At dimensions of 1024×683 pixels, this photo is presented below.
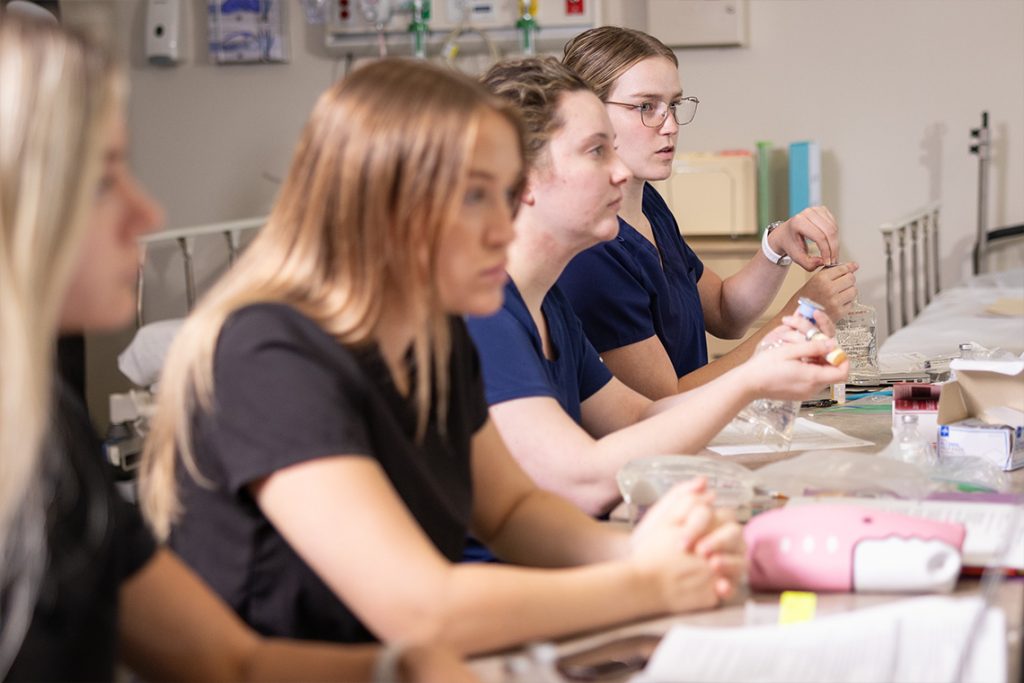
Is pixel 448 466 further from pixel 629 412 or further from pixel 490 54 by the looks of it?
pixel 490 54

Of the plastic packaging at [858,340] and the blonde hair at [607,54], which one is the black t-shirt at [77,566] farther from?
the plastic packaging at [858,340]

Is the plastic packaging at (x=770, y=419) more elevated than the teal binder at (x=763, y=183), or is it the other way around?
the teal binder at (x=763, y=183)

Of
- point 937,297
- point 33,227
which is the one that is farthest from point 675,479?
point 937,297

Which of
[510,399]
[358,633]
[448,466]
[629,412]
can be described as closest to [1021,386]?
[629,412]

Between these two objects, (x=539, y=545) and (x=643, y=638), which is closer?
(x=643, y=638)

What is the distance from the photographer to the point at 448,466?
3.91 ft

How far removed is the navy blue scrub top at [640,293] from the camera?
7.08 feet

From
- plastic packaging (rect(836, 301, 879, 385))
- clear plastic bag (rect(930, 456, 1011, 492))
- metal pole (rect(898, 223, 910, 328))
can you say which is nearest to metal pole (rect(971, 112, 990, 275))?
metal pole (rect(898, 223, 910, 328))

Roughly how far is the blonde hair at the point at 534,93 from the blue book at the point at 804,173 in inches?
110

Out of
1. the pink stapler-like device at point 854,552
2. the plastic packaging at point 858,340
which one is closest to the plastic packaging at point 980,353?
the plastic packaging at point 858,340

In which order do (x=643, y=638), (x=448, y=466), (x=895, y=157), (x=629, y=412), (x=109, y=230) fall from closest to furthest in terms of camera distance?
(x=109, y=230), (x=643, y=638), (x=448, y=466), (x=629, y=412), (x=895, y=157)

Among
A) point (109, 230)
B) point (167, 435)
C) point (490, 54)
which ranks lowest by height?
point (167, 435)

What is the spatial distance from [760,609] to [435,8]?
3827 millimetres

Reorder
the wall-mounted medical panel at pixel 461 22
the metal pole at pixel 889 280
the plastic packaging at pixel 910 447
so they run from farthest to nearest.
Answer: the wall-mounted medical panel at pixel 461 22 < the metal pole at pixel 889 280 < the plastic packaging at pixel 910 447
